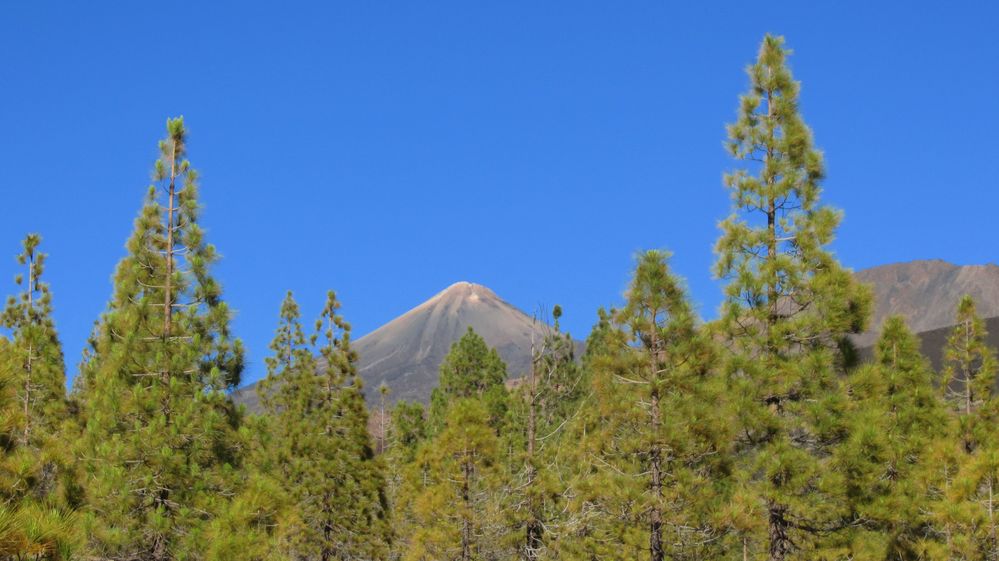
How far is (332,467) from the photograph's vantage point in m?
32.8

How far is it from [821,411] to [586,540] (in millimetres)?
9293

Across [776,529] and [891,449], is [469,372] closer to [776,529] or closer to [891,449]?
[776,529]

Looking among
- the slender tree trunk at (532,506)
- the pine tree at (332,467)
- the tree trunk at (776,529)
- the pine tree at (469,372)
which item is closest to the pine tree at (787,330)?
the tree trunk at (776,529)

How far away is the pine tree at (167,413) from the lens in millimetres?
16203

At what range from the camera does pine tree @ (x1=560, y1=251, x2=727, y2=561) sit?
20359 millimetres

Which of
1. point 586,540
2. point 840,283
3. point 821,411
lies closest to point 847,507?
point 821,411

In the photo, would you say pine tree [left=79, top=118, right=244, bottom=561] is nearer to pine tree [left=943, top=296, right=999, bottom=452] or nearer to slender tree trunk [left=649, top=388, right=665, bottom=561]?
slender tree trunk [left=649, top=388, right=665, bottom=561]

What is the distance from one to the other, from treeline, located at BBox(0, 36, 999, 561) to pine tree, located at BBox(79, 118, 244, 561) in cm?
4

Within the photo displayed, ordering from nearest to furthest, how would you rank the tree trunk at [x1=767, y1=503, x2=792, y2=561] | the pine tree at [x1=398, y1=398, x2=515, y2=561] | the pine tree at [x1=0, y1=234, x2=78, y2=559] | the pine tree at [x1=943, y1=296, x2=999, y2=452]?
1. the pine tree at [x1=0, y1=234, x2=78, y2=559]
2. the tree trunk at [x1=767, y1=503, x2=792, y2=561]
3. the pine tree at [x1=943, y1=296, x2=999, y2=452]
4. the pine tree at [x1=398, y1=398, x2=515, y2=561]

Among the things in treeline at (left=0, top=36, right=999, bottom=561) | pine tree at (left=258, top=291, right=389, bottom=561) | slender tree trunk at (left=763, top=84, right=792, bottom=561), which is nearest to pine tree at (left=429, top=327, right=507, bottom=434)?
pine tree at (left=258, top=291, right=389, bottom=561)

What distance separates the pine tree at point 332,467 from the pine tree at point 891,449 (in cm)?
1661

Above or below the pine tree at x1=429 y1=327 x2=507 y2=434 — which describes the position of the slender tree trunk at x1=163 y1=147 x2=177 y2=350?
below

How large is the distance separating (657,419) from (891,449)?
4599 mm

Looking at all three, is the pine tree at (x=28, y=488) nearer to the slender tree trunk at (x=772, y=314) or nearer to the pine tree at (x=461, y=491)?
the slender tree trunk at (x=772, y=314)
